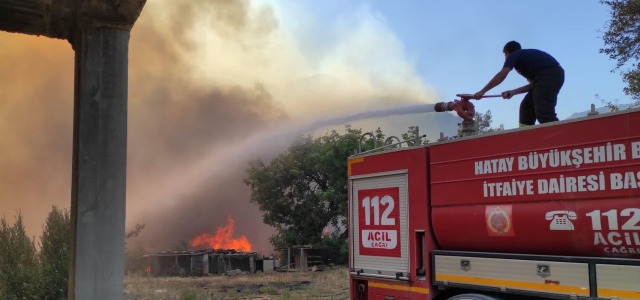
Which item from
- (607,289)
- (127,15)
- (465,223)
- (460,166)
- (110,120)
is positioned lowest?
(607,289)

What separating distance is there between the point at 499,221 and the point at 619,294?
1111 mm

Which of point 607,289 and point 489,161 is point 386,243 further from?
point 607,289

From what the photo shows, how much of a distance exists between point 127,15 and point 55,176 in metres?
24.0

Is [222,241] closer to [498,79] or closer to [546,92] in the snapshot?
[498,79]

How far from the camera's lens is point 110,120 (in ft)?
25.7

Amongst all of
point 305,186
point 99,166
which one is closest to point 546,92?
point 99,166

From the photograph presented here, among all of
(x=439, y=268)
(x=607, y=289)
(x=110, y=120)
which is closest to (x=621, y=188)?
(x=607, y=289)

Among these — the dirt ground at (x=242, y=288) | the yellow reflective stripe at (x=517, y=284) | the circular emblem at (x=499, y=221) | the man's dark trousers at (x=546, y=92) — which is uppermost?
the man's dark trousers at (x=546, y=92)

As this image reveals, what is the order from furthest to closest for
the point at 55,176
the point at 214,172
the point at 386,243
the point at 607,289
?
the point at 214,172, the point at 55,176, the point at 386,243, the point at 607,289

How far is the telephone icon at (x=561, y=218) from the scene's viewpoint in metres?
4.20

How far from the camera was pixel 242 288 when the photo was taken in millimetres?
18656

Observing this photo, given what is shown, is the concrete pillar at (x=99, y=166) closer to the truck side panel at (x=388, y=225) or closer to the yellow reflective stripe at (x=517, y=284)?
the truck side panel at (x=388, y=225)

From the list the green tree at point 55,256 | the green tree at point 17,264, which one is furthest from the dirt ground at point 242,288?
the green tree at point 17,264

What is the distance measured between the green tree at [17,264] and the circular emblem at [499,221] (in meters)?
9.57
